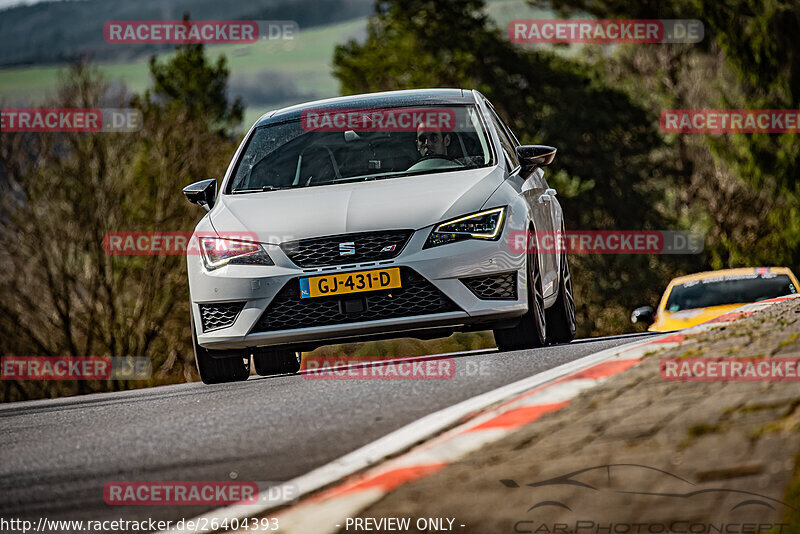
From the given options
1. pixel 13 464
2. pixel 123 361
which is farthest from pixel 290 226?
pixel 123 361

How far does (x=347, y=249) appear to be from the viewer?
750 centimetres

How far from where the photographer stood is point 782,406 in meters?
4.29

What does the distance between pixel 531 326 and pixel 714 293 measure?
27.6 feet

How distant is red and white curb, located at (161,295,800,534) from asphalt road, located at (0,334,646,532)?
211mm

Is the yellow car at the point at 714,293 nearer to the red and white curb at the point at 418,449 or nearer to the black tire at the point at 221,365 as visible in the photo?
the black tire at the point at 221,365

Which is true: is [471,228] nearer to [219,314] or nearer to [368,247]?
[368,247]

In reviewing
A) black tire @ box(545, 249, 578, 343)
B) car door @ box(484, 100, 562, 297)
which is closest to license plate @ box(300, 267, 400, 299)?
car door @ box(484, 100, 562, 297)

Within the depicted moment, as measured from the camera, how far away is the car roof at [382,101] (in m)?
9.21

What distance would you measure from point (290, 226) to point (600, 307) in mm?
36311

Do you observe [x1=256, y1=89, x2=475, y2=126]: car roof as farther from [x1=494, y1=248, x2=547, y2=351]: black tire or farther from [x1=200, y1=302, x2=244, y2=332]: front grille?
[x1=200, y1=302, x2=244, y2=332]: front grille

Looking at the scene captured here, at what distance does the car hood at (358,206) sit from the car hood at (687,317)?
24.1ft

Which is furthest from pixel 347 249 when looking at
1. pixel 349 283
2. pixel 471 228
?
pixel 471 228

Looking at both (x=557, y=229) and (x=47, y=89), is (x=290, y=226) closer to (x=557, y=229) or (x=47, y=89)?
(x=557, y=229)

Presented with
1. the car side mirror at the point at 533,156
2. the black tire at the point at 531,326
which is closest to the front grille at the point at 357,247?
the black tire at the point at 531,326
